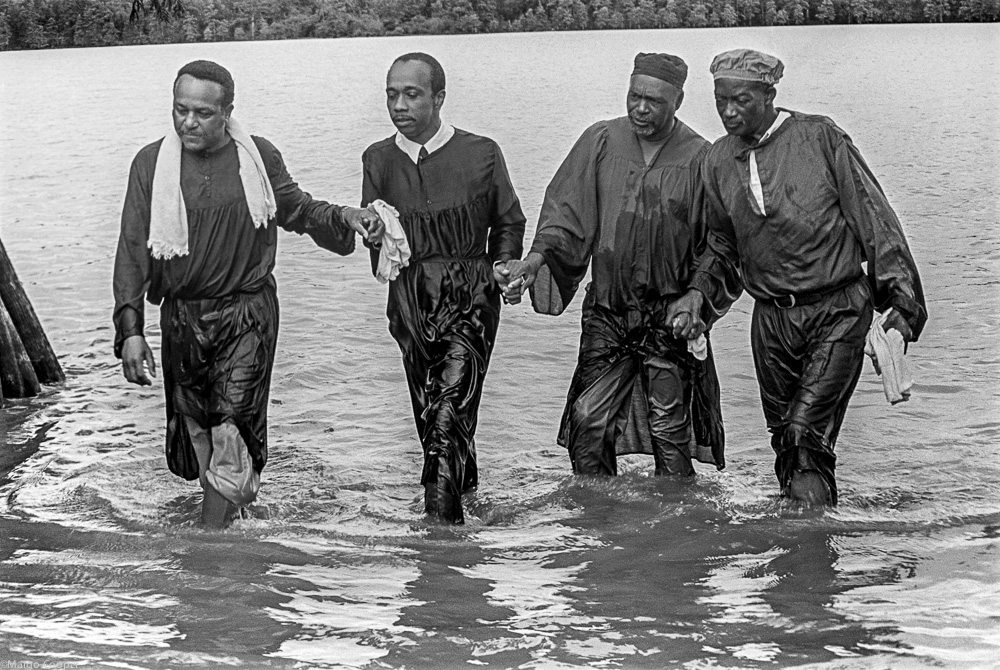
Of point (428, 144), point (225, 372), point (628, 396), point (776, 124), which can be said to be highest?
point (776, 124)

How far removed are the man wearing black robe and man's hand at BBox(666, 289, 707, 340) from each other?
0.82m

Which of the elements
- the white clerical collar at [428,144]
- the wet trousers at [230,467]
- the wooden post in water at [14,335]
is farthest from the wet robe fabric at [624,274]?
the wooden post in water at [14,335]

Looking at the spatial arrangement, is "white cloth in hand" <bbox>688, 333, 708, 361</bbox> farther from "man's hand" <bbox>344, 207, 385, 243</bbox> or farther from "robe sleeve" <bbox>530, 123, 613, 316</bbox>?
"man's hand" <bbox>344, 207, 385, 243</bbox>

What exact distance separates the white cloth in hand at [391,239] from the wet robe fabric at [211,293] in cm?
20

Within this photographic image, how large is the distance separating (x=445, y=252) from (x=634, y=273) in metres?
0.93

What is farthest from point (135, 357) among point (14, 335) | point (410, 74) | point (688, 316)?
point (14, 335)

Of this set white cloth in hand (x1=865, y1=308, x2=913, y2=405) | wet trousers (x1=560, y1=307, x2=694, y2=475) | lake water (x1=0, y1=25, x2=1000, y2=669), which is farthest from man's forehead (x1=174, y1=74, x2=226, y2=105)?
white cloth in hand (x1=865, y1=308, x2=913, y2=405)

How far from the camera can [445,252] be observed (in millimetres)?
7141

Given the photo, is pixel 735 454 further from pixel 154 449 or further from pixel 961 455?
pixel 154 449

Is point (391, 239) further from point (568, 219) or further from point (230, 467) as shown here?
point (230, 467)

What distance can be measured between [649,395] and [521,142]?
17082 millimetres

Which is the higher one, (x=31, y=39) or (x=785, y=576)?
(x=31, y=39)

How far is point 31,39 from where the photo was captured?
13367 mm

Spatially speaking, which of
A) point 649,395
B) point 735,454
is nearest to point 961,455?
point 735,454
